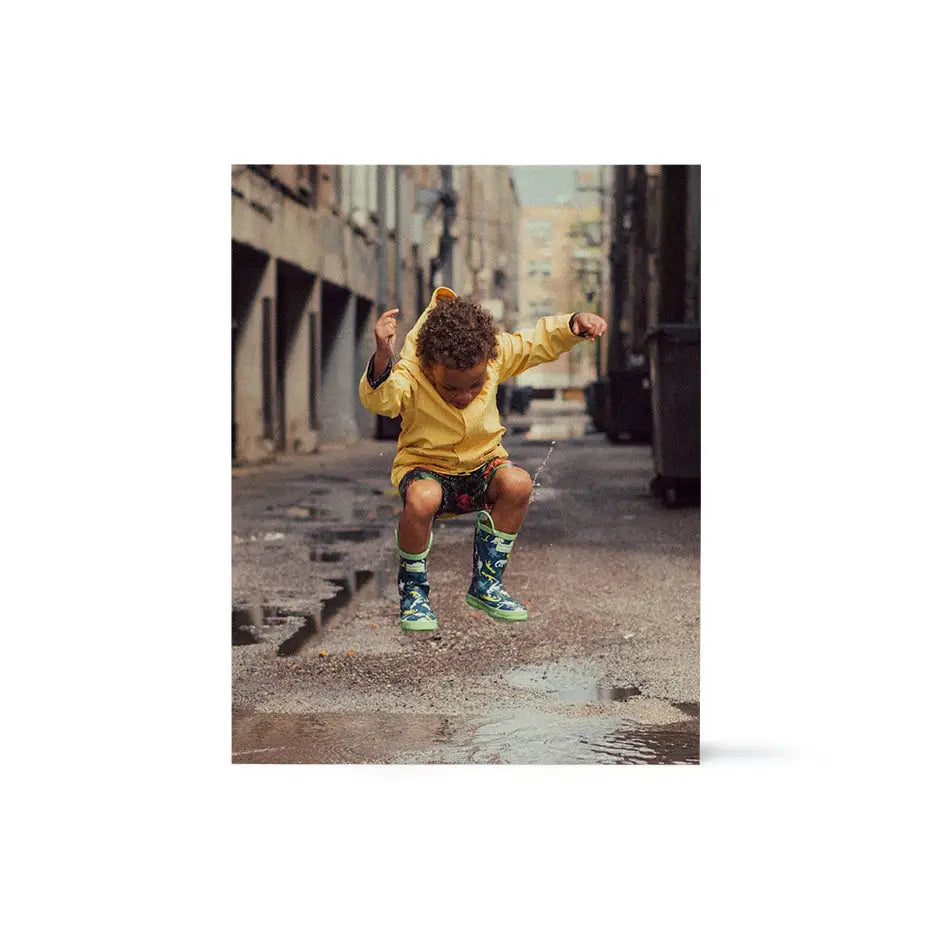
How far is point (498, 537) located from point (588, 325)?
19.8 inches

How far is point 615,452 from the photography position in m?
14.5

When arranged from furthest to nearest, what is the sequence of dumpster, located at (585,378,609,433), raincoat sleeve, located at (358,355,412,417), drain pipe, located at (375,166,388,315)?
1. dumpster, located at (585,378,609,433)
2. drain pipe, located at (375,166,388,315)
3. raincoat sleeve, located at (358,355,412,417)

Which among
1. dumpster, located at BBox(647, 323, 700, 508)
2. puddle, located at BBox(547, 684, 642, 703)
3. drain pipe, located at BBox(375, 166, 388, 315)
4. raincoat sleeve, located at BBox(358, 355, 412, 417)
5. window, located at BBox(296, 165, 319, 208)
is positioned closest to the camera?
raincoat sleeve, located at BBox(358, 355, 412, 417)

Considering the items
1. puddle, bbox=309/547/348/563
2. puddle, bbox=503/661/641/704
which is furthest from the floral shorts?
puddle, bbox=309/547/348/563

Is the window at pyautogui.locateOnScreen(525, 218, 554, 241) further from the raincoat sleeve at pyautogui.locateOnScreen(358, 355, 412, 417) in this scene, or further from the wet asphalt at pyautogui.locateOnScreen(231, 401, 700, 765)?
the raincoat sleeve at pyautogui.locateOnScreen(358, 355, 412, 417)

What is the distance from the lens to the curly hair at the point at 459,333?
9.50ft

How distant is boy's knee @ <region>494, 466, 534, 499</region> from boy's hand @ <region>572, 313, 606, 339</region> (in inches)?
12.9

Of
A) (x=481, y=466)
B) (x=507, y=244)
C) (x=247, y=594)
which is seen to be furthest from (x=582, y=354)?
(x=481, y=466)

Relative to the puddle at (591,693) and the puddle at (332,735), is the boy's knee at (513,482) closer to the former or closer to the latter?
the puddle at (332,735)

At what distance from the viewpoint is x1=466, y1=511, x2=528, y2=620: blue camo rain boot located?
10.1 ft

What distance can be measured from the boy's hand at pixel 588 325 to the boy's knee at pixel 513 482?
0.33 m

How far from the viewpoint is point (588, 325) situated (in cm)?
303

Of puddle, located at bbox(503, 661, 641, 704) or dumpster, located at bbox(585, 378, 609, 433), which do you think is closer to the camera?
puddle, located at bbox(503, 661, 641, 704)
